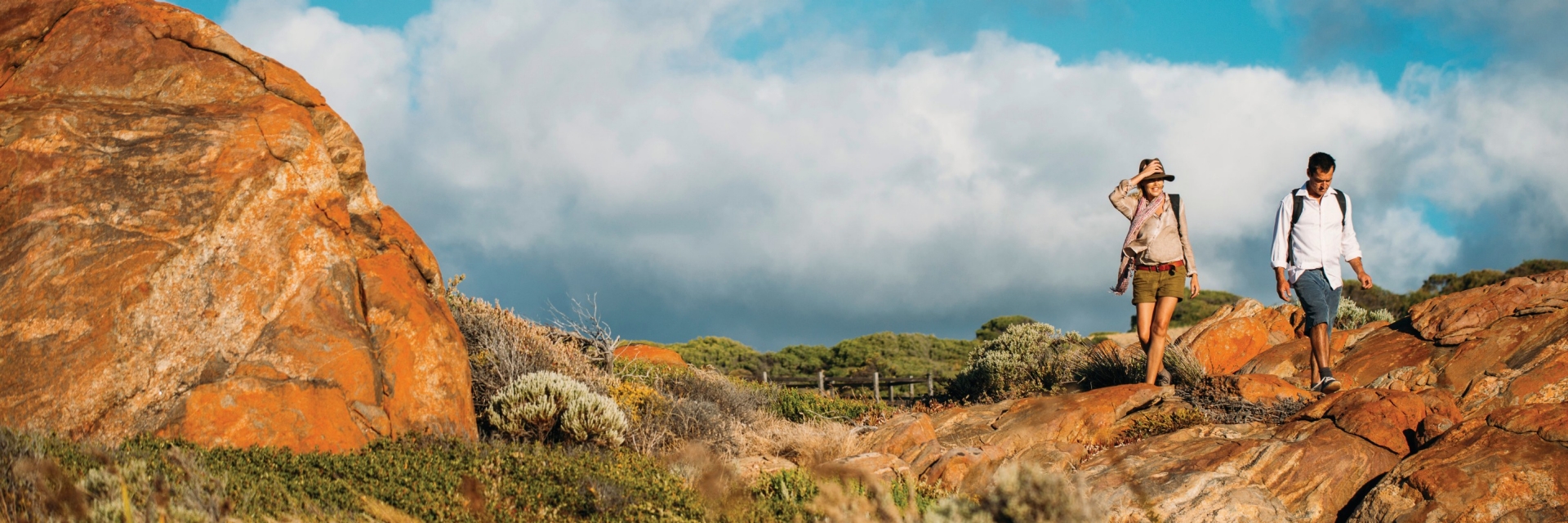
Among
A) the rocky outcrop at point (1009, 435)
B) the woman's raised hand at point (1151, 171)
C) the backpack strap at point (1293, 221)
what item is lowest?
the rocky outcrop at point (1009, 435)

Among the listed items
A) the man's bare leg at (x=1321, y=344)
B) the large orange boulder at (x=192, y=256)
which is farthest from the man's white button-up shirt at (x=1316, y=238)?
the large orange boulder at (x=192, y=256)

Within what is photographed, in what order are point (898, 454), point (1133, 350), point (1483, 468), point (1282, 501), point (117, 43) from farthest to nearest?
point (1133, 350)
point (898, 454)
point (117, 43)
point (1282, 501)
point (1483, 468)

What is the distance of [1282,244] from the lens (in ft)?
30.5

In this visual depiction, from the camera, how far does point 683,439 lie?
9391mm

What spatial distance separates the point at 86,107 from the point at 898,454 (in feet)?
24.1

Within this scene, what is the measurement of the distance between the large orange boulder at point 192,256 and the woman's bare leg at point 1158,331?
6551mm

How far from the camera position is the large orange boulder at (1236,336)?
A: 11.9m

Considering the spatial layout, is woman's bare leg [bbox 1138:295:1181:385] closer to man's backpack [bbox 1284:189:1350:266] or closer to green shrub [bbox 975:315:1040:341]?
man's backpack [bbox 1284:189:1350:266]

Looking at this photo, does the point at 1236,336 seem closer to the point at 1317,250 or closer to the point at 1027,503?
the point at 1317,250

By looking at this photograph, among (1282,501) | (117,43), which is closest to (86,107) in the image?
(117,43)

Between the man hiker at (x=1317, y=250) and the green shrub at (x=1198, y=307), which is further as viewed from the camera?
the green shrub at (x=1198, y=307)

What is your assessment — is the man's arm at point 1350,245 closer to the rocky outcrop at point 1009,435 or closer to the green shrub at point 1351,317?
the rocky outcrop at point 1009,435

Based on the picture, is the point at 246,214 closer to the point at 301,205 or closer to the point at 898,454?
the point at 301,205

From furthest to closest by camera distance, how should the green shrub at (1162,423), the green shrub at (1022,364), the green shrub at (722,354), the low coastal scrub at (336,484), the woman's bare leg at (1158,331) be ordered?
the green shrub at (722,354) → the green shrub at (1022,364) → the woman's bare leg at (1158,331) → the green shrub at (1162,423) → the low coastal scrub at (336,484)
